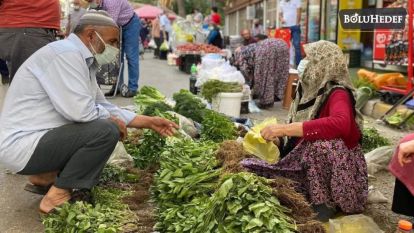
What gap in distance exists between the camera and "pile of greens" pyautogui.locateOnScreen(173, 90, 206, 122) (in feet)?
18.1

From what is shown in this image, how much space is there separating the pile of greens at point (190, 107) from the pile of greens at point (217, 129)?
1.24 feet

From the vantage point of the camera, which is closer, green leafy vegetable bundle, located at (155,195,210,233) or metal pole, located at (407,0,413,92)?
green leafy vegetable bundle, located at (155,195,210,233)

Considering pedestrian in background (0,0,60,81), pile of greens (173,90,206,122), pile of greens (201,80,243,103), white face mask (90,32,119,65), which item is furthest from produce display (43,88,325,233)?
pile of greens (201,80,243,103)

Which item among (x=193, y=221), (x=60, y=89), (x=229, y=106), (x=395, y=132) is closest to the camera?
(x=193, y=221)

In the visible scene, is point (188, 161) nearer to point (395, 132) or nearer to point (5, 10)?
point (5, 10)

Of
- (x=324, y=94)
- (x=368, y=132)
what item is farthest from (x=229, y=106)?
(x=324, y=94)

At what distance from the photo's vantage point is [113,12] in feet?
25.5

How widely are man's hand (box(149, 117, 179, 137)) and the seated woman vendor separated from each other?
67cm

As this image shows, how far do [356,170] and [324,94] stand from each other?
1.71 feet

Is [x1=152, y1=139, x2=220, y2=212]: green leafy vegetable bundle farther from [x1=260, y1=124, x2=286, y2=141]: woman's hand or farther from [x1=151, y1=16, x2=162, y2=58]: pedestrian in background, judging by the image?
[x1=151, y1=16, x2=162, y2=58]: pedestrian in background

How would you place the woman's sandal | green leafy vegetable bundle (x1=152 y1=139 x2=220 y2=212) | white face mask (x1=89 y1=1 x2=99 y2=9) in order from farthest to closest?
white face mask (x1=89 y1=1 x2=99 y2=9) < the woman's sandal < green leafy vegetable bundle (x1=152 y1=139 x2=220 y2=212)

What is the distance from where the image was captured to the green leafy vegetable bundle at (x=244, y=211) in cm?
265

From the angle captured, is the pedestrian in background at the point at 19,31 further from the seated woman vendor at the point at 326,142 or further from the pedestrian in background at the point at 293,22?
the pedestrian in background at the point at 293,22

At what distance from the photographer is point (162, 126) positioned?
380 centimetres
